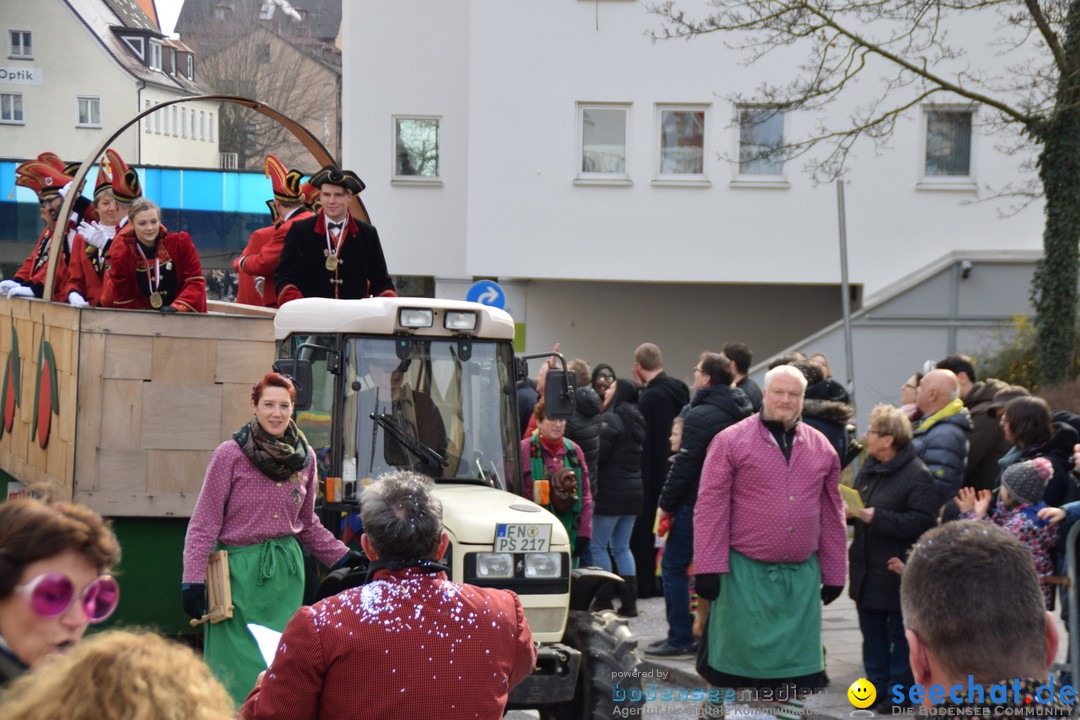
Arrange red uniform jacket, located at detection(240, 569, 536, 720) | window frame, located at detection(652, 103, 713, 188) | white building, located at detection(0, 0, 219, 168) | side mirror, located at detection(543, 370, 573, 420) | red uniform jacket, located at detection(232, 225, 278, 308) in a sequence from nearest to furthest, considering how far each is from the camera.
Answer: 1. red uniform jacket, located at detection(240, 569, 536, 720)
2. side mirror, located at detection(543, 370, 573, 420)
3. red uniform jacket, located at detection(232, 225, 278, 308)
4. window frame, located at detection(652, 103, 713, 188)
5. white building, located at detection(0, 0, 219, 168)

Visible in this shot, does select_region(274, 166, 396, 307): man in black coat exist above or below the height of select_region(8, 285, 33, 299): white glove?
above

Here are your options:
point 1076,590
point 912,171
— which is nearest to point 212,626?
point 1076,590

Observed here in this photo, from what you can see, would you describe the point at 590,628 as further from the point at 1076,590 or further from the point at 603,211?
the point at 603,211

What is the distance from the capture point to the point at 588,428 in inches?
376

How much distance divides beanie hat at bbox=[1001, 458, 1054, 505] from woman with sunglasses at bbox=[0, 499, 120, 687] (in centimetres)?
500

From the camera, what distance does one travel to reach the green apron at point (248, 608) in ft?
18.3

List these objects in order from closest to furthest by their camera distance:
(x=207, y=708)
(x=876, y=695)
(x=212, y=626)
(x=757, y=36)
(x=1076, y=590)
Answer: (x=207, y=708) → (x=212, y=626) → (x=1076, y=590) → (x=876, y=695) → (x=757, y=36)

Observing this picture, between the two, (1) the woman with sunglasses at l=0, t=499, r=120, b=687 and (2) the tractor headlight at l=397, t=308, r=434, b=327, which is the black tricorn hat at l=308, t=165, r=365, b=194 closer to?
(2) the tractor headlight at l=397, t=308, r=434, b=327

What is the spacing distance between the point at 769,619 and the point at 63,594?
410 centimetres

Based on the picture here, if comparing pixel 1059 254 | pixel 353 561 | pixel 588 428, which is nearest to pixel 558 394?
pixel 353 561

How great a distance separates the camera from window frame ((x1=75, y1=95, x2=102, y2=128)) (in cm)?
5703

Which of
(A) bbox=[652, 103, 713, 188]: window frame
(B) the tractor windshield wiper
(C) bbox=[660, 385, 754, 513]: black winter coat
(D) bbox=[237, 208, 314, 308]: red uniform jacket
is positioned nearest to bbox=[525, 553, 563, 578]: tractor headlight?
(B) the tractor windshield wiper

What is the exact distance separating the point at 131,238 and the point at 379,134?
17868mm

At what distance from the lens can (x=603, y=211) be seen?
23719 millimetres
